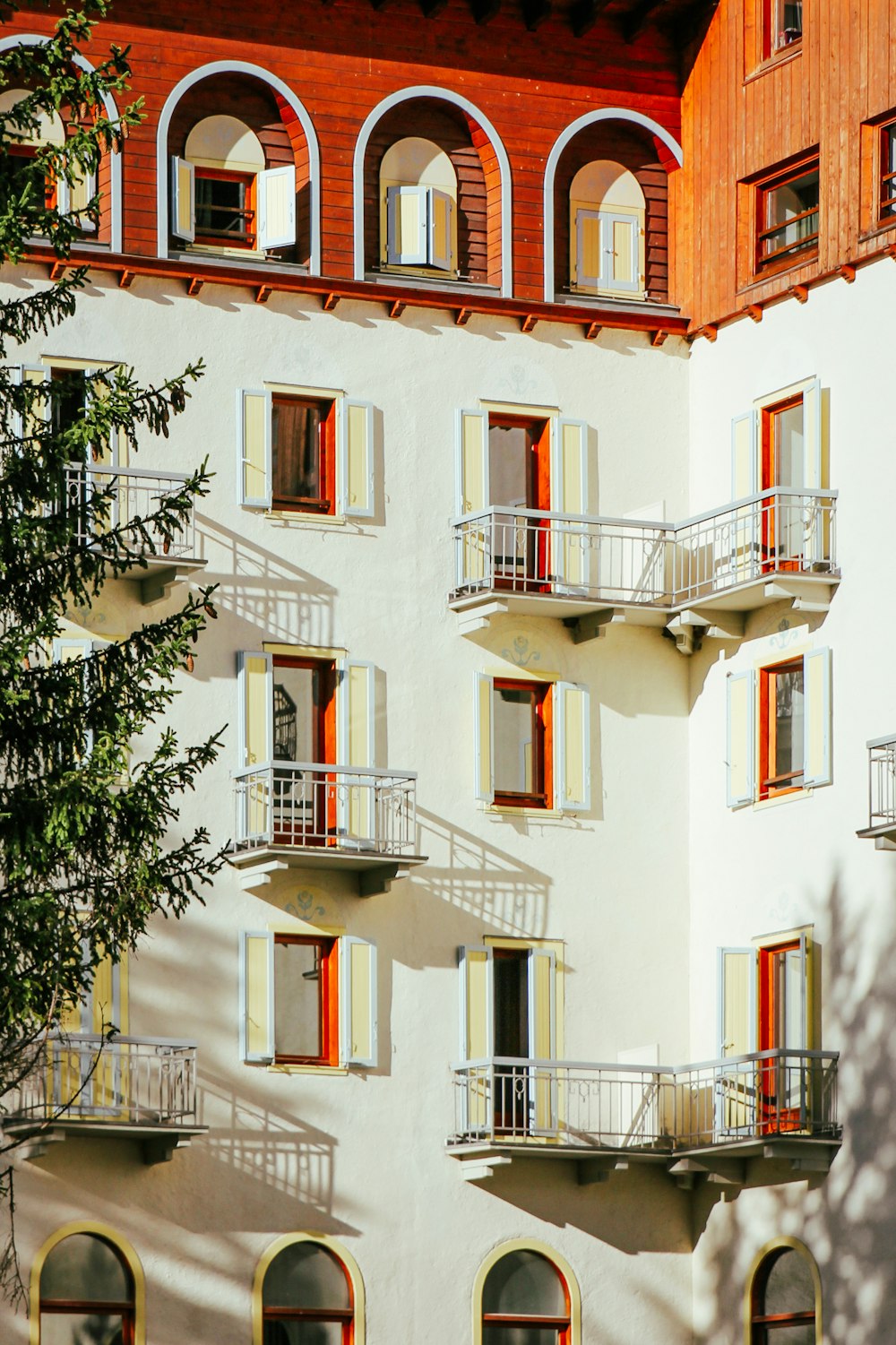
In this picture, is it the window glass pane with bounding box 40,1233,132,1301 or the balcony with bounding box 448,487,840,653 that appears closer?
the window glass pane with bounding box 40,1233,132,1301

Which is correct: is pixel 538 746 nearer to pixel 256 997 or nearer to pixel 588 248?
pixel 256 997

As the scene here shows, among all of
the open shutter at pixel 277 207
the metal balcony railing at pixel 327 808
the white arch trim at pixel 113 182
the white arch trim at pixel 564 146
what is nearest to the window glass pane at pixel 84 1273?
the metal balcony railing at pixel 327 808

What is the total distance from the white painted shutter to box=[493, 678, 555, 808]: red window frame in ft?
12.1

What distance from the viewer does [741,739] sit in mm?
37000

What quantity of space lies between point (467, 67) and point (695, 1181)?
1397 centimetres

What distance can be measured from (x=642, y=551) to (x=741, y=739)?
2695mm

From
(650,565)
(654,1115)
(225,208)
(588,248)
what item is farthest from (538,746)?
(225,208)

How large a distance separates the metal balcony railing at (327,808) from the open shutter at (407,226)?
21.3 feet

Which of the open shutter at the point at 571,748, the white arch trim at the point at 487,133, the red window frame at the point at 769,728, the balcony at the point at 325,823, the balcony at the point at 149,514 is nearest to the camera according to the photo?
the balcony at the point at 149,514

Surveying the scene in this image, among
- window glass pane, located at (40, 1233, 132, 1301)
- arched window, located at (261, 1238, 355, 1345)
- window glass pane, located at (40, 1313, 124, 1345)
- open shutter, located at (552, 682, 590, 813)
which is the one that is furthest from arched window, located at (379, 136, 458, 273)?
window glass pane, located at (40, 1313, 124, 1345)

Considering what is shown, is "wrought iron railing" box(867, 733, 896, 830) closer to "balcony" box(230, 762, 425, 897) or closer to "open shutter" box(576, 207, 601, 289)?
"balcony" box(230, 762, 425, 897)

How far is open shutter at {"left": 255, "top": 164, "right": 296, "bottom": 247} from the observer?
37.2 m

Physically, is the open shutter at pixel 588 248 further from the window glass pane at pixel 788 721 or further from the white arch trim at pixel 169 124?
the window glass pane at pixel 788 721

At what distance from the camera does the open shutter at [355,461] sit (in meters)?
37.2
